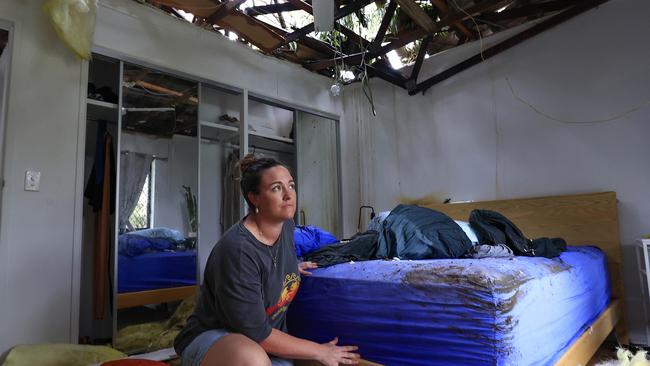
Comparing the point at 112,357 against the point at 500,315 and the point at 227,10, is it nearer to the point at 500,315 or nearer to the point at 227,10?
the point at 500,315

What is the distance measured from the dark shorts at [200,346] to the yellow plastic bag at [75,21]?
80.7 inches

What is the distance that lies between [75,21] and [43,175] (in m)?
0.96

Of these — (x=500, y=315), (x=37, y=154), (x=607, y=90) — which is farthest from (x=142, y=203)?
(x=607, y=90)

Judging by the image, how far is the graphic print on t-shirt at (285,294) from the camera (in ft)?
4.33

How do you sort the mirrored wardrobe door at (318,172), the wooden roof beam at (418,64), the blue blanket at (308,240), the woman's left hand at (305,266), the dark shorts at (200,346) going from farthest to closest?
1. the mirrored wardrobe door at (318,172)
2. the wooden roof beam at (418,64)
3. the blue blanket at (308,240)
4. the woman's left hand at (305,266)
5. the dark shorts at (200,346)

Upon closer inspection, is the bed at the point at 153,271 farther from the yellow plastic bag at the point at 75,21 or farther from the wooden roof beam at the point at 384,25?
the wooden roof beam at the point at 384,25

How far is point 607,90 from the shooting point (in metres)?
2.71

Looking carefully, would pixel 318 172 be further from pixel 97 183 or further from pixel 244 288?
pixel 244 288

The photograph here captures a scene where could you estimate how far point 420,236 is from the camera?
5.82 feet

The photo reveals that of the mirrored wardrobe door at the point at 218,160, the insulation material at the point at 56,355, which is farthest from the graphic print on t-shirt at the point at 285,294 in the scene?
the mirrored wardrobe door at the point at 218,160

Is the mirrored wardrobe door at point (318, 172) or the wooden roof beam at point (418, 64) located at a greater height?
the wooden roof beam at point (418, 64)

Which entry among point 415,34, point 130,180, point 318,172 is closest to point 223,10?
point 130,180

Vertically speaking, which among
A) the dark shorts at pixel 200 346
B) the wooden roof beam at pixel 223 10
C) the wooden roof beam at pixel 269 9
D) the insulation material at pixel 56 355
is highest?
the wooden roof beam at pixel 269 9

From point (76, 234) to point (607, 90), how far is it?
3.72 meters
